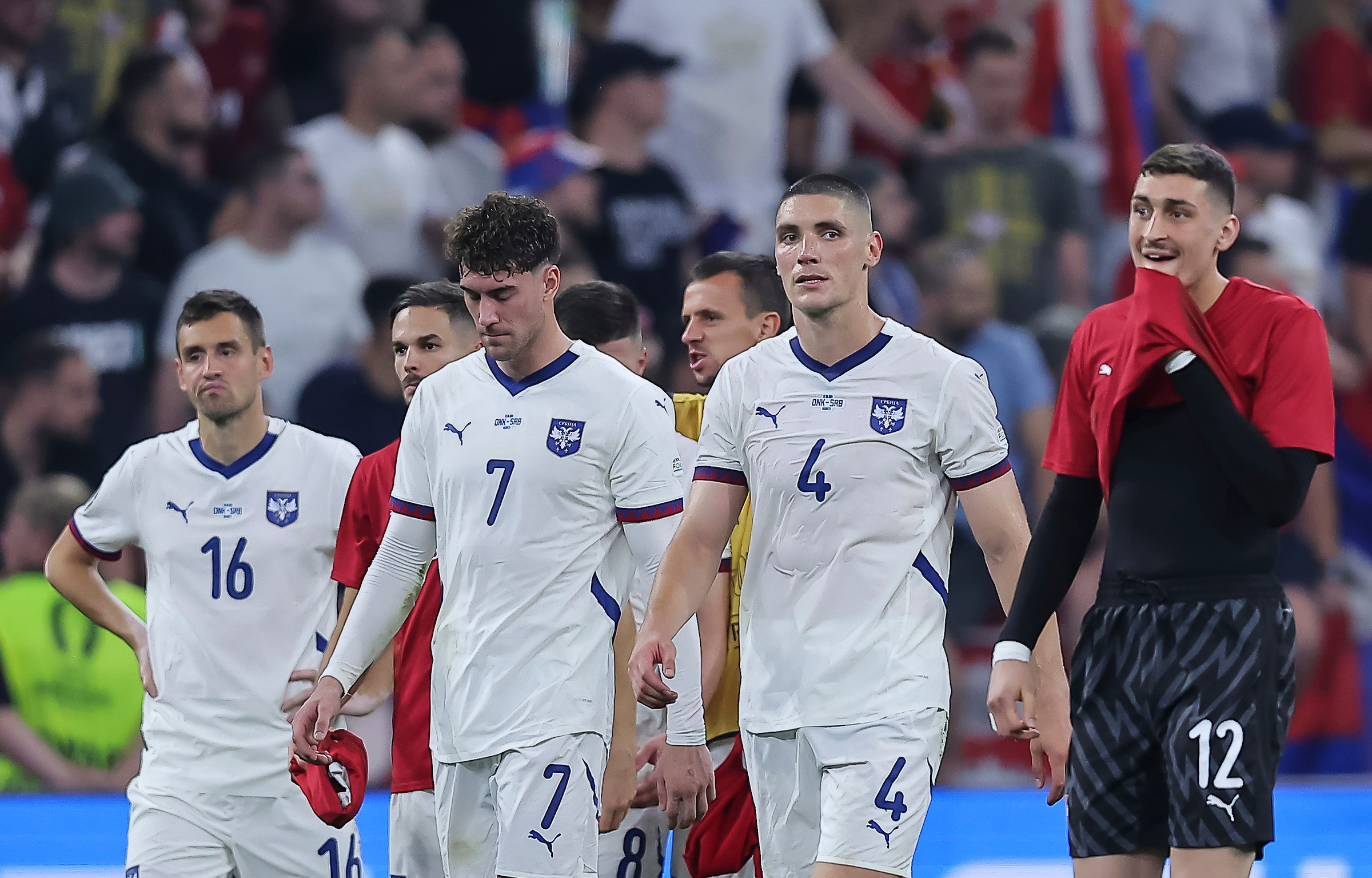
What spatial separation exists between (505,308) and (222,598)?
1.67 meters

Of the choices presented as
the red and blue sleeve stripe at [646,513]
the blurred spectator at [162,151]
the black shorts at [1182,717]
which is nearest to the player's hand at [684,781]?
the red and blue sleeve stripe at [646,513]

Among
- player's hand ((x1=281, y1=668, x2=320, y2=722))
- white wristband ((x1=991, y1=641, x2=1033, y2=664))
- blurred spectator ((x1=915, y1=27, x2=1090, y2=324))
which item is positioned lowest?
player's hand ((x1=281, y1=668, x2=320, y2=722))

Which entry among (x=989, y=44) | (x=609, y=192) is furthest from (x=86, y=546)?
(x=989, y=44)

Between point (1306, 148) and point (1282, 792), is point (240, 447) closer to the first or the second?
point (1282, 792)

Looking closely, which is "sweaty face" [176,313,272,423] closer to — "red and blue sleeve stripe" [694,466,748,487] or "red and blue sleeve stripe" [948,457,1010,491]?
"red and blue sleeve stripe" [694,466,748,487]

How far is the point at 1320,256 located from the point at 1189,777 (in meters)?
8.68

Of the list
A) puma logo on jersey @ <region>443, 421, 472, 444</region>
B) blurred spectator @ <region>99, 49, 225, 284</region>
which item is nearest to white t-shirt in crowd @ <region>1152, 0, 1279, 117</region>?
blurred spectator @ <region>99, 49, 225, 284</region>

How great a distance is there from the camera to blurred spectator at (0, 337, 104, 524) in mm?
9852

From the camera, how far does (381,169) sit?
10430 millimetres

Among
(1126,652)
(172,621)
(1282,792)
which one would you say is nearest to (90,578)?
(172,621)

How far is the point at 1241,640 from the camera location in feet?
13.2

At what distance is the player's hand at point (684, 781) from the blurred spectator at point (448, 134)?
6.30 m

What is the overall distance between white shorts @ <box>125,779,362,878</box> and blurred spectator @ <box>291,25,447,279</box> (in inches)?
204

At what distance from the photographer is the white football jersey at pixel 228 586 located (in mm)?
→ 5742
